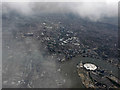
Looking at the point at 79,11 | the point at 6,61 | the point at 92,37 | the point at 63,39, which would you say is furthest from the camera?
the point at 79,11

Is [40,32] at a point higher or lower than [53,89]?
higher

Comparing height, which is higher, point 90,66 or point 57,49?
point 57,49

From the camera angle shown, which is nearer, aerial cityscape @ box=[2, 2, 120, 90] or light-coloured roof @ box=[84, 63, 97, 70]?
aerial cityscape @ box=[2, 2, 120, 90]

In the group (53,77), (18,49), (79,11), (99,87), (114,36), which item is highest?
(79,11)

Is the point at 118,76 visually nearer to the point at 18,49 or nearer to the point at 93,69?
the point at 93,69

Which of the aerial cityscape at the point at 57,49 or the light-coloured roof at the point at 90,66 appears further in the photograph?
the light-coloured roof at the point at 90,66

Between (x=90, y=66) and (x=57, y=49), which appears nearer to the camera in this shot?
(x=90, y=66)

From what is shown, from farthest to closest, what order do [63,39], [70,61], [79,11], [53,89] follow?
[79,11], [63,39], [70,61], [53,89]

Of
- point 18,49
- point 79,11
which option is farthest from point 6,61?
point 79,11

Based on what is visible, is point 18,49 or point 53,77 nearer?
point 53,77

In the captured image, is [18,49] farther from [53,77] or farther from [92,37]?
[92,37]
